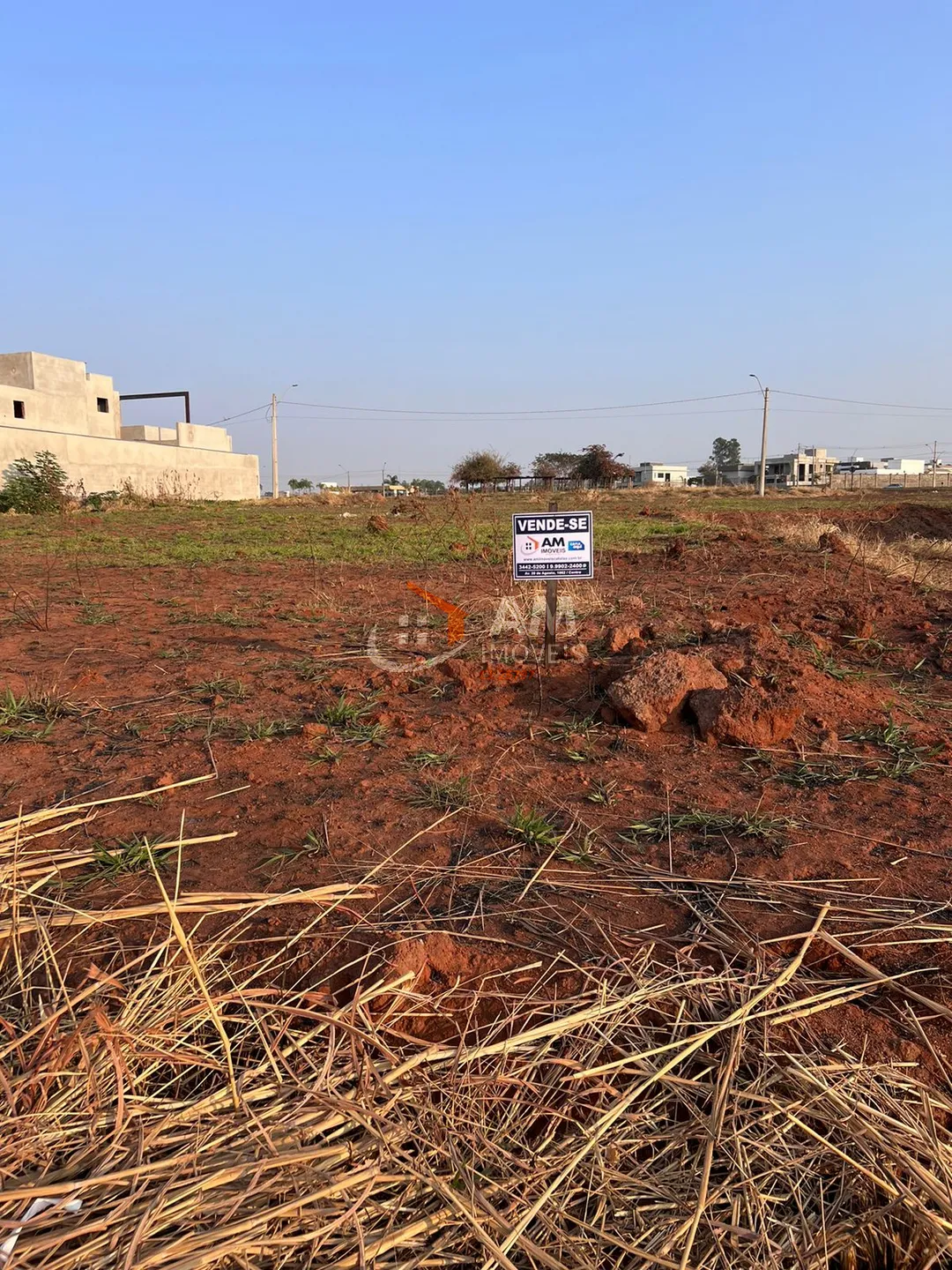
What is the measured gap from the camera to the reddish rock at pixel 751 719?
3799mm

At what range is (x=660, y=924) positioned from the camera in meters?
2.44

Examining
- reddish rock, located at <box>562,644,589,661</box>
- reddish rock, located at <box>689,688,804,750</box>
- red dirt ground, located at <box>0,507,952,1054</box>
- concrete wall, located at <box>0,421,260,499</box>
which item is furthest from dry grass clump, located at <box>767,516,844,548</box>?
concrete wall, located at <box>0,421,260,499</box>

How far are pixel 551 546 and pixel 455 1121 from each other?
11.8 feet

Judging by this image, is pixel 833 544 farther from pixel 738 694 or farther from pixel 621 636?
pixel 738 694

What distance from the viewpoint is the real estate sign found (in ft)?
15.9

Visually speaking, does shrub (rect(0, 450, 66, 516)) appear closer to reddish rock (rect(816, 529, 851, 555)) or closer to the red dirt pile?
reddish rock (rect(816, 529, 851, 555))

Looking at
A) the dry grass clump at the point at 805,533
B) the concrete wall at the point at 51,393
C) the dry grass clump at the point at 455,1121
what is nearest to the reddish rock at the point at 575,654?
the dry grass clump at the point at 455,1121

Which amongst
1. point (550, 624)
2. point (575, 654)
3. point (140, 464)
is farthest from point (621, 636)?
point (140, 464)

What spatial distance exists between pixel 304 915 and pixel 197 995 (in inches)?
17.6

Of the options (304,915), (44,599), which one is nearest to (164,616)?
(44,599)

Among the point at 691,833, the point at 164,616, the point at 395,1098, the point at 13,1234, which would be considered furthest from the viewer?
the point at 164,616

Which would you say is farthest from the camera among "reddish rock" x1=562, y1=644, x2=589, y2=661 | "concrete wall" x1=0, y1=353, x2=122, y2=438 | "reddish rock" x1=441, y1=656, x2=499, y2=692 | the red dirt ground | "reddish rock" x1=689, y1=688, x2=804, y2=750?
"concrete wall" x1=0, y1=353, x2=122, y2=438

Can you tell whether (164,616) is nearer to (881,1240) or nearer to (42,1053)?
(42,1053)

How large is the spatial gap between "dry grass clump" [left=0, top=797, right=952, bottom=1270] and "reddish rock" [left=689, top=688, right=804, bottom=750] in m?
1.61
